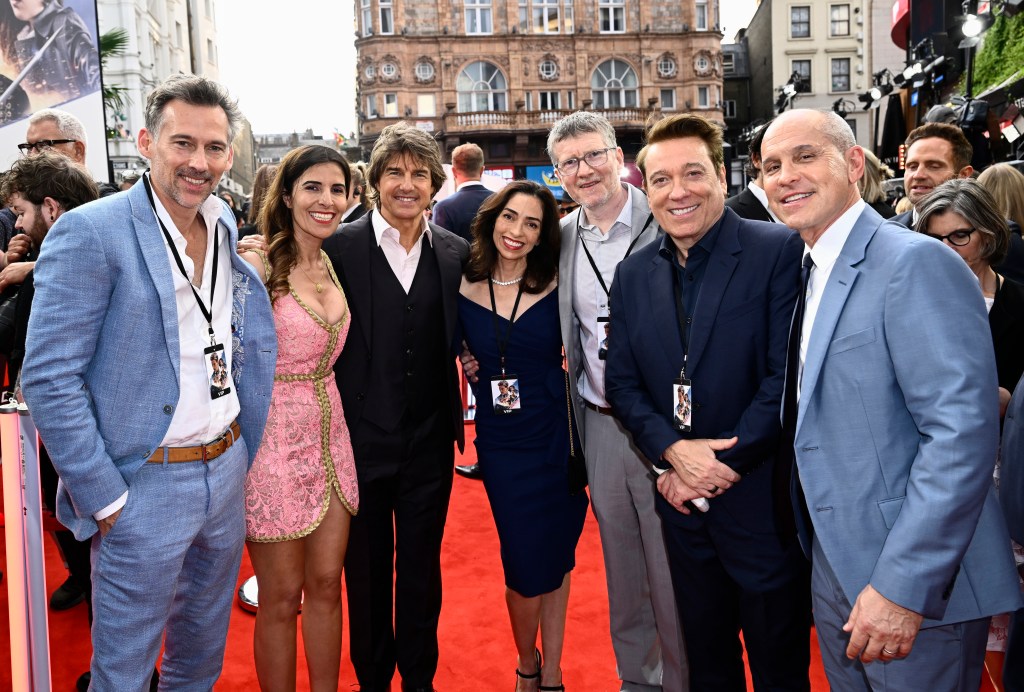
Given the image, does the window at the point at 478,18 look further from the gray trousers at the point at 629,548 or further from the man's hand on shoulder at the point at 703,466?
the man's hand on shoulder at the point at 703,466

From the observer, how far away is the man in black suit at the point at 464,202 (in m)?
5.45

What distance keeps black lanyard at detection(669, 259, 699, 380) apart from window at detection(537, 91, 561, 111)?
98.8 ft

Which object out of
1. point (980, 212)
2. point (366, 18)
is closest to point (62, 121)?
point (980, 212)

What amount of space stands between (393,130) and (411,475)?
133cm

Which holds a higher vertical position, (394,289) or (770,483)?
(394,289)

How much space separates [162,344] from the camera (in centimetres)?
196

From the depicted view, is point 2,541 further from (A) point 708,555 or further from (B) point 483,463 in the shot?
(A) point 708,555

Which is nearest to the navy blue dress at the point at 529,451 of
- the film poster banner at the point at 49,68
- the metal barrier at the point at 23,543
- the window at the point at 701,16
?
the metal barrier at the point at 23,543

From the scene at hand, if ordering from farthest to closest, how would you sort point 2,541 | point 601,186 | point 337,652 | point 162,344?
point 2,541 → point 601,186 → point 337,652 → point 162,344

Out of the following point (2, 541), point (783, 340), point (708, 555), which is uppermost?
point (783, 340)

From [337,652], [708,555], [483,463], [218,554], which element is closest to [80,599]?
[337,652]

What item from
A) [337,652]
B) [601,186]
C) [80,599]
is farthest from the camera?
[80,599]

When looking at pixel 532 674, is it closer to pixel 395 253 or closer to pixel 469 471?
pixel 395 253

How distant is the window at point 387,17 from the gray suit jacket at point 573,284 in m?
29.9
